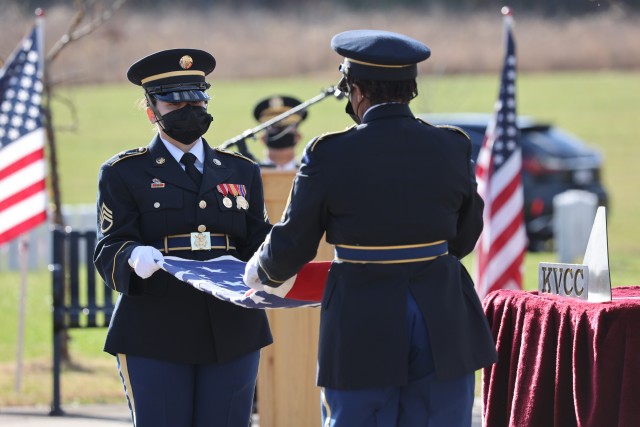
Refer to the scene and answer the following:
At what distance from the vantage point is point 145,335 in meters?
4.44

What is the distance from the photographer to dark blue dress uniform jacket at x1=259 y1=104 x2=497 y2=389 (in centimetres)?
380

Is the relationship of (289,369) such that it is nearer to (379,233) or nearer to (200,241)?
(200,241)

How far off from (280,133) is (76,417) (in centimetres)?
215

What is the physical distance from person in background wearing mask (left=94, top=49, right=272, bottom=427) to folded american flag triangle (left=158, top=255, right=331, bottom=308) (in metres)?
0.09

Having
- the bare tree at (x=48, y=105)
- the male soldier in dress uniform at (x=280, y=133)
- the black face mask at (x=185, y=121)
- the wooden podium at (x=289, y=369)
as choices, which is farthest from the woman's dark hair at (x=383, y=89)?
the bare tree at (x=48, y=105)

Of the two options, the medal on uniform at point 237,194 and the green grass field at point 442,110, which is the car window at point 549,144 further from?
the medal on uniform at point 237,194

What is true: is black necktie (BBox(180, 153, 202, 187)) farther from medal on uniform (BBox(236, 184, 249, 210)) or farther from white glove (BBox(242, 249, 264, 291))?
white glove (BBox(242, 249, 264, 291))

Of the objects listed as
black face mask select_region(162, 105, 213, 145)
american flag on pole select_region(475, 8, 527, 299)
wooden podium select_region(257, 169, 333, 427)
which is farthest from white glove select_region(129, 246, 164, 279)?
american flag on pole select_region(475, 8, 527, 299)

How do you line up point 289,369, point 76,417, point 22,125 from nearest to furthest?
1. point 289,369
2. point 76,417
3. point 22,125

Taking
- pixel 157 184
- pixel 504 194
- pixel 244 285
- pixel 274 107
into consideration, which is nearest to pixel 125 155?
pixel 157 184

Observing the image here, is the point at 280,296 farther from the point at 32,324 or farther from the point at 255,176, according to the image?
the point at 32,324

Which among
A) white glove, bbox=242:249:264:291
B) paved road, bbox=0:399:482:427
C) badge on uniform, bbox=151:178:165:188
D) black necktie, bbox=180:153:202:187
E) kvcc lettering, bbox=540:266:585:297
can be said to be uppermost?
black necktie, bbox=180:153:202:187

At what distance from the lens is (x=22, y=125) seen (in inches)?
348

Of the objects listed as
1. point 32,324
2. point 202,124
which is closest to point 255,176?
point 202,124
